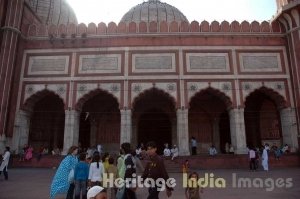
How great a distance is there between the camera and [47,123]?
15.5m

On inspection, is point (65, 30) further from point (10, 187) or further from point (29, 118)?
point (10, 187)

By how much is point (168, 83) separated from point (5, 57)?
7.45 m

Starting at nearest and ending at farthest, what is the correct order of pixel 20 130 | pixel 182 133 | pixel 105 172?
pixel 105 172 → pixel 182 133 → pixel 20 130

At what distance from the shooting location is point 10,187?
22.2 feet

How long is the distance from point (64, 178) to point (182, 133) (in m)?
8.19

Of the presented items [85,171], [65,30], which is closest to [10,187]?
[85,171]

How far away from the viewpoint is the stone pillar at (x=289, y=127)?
501 inches

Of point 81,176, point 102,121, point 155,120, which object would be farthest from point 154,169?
point 155,120

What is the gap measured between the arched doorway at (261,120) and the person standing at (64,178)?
12029mm

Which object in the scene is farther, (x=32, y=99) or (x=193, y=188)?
(x=32, y=99)

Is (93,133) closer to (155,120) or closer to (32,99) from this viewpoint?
(155,120)

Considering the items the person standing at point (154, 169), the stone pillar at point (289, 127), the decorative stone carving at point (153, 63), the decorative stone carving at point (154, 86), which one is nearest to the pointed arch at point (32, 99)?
the decorative stone carving at point (154, 86)

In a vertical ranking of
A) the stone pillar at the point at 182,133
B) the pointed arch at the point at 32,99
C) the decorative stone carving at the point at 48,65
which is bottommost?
the stone pillar at the point at 182,133

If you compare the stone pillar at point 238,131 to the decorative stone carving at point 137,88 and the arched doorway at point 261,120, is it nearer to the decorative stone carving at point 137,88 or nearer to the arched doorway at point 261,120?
the arched doorway at point 261,120
